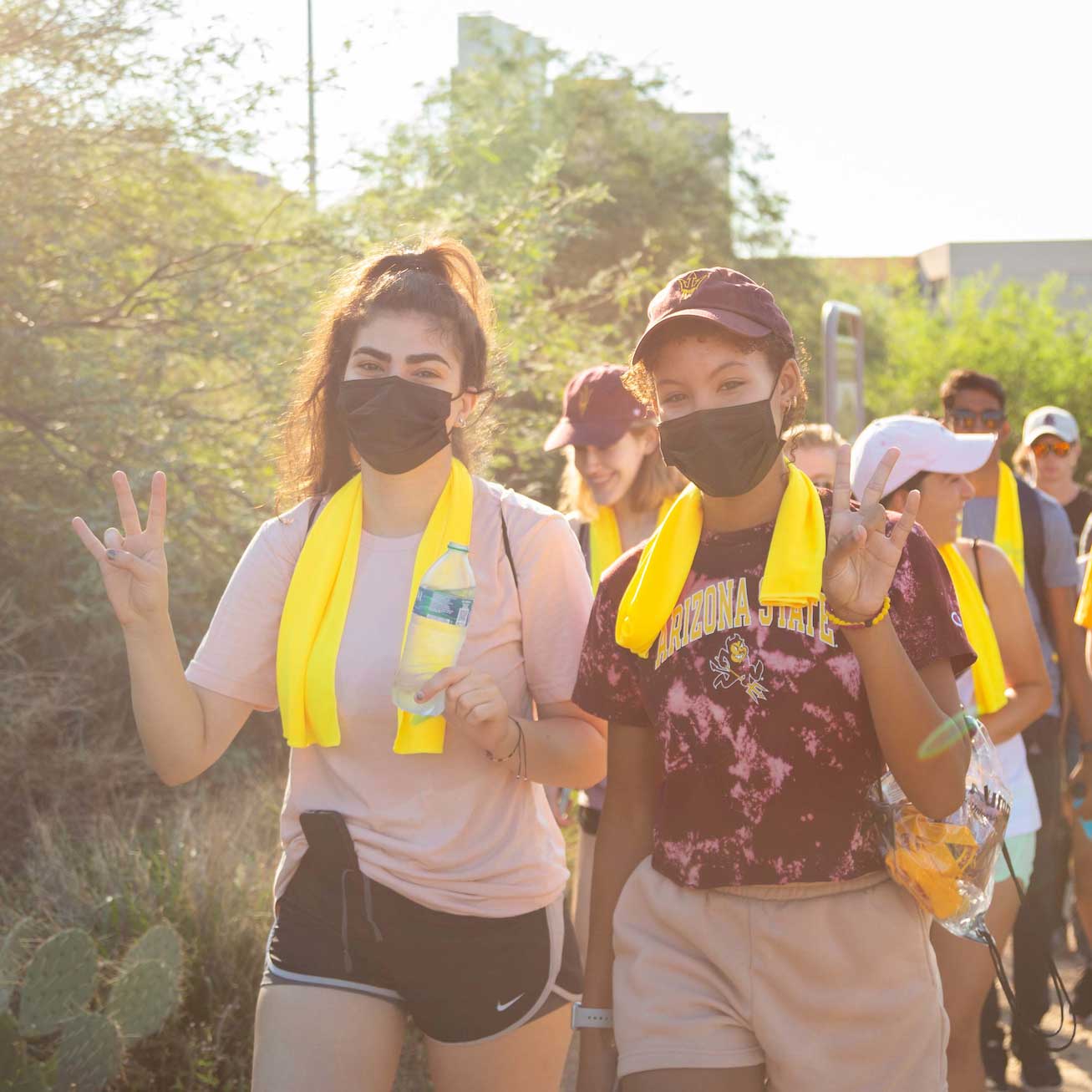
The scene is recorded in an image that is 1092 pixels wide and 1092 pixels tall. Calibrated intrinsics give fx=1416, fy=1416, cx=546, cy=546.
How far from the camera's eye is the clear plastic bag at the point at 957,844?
2.76m

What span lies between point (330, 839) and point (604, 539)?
2675 mm

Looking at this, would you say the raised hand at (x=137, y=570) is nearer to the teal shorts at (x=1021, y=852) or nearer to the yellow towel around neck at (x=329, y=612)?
the yellow towel around neck at (x=329, y=612)

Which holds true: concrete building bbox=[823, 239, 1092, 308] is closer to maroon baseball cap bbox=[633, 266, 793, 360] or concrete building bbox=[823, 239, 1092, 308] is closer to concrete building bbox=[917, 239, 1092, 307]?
concrete building bbox=[917, 239, 1092, 307]

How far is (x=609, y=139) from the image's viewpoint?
24000 mm

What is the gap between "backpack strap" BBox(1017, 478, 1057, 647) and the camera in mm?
6070

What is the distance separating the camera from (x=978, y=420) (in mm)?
6551

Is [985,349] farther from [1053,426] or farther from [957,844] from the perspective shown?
[957,844]

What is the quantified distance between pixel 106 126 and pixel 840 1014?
696cm

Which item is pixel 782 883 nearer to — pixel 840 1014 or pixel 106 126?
pixel 840 1014

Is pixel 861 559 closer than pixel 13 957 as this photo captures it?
Yes

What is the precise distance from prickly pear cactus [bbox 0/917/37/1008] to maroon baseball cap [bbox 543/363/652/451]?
2.63 m

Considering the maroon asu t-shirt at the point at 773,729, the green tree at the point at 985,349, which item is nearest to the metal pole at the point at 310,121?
the maroon asu t-shirt at the point at 773,729

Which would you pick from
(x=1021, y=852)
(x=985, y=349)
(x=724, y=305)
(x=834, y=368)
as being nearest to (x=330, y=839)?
(x=724, y=305)

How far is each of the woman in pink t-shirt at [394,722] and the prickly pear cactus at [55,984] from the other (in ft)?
3.82
